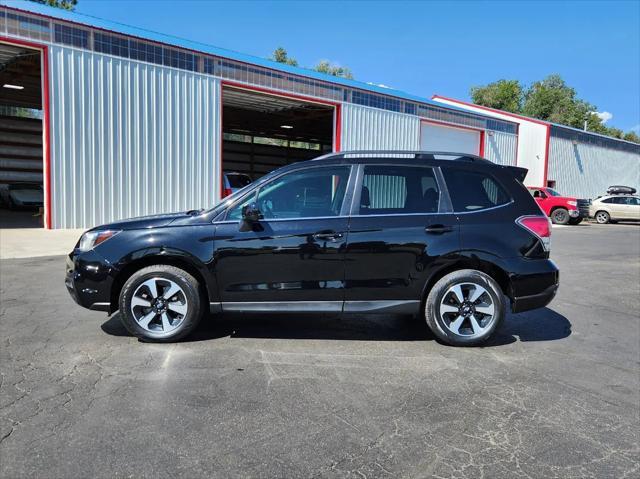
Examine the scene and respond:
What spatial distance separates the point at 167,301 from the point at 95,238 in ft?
3.06

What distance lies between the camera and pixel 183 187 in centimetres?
1625

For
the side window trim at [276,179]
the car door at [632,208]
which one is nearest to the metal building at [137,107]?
the side window trim at [276,179]

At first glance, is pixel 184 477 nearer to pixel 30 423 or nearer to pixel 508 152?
pixel 30 423

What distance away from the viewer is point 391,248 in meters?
4.79

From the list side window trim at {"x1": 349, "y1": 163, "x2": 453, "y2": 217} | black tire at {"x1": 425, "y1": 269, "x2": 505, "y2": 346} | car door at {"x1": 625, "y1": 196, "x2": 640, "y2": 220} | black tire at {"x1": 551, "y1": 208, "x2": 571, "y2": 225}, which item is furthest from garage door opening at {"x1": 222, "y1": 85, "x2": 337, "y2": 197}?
car door at {"x1": 625, "y1": 196, "x2": 640, "y2": 220}

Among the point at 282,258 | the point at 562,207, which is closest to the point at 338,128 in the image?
the point at 562,207

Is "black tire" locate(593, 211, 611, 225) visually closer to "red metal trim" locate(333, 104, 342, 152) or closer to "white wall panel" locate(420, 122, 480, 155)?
"white wall panel" locate(420, 122, 480, 155)

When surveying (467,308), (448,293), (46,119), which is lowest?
(467,308)

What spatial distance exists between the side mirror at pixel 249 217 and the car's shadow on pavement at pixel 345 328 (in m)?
1.18

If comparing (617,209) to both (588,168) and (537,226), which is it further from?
(537,226)

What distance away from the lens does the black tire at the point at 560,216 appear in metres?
24.1

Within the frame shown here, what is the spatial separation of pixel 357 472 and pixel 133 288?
9.63ft

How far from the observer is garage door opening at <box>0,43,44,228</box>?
21.6 metres

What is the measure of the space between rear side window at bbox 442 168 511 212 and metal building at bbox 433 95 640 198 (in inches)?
963
